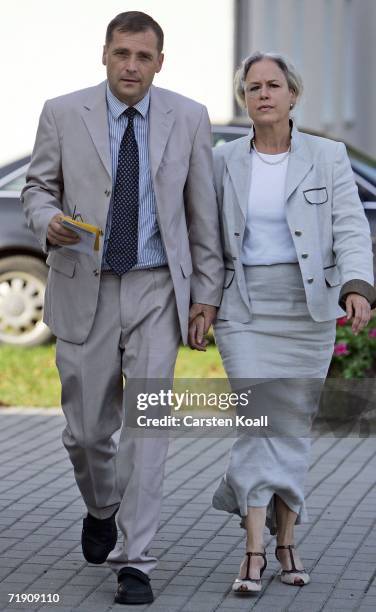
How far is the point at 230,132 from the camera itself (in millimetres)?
11828

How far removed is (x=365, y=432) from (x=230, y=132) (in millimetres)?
3527

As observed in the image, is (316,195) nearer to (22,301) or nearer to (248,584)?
(248,584)

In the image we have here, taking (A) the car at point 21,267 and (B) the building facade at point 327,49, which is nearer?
(A) the car at point 21,267

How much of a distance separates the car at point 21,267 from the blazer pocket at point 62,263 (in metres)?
5.85

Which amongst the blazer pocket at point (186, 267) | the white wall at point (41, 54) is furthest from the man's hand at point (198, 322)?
the white wall at point (41, 54)

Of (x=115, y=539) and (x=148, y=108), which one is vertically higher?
(x=148, y=108)

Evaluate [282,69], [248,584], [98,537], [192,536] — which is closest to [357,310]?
[282,69]

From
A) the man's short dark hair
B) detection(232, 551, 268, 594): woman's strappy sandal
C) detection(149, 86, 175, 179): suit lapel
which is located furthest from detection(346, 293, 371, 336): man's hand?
the man's short dark hair

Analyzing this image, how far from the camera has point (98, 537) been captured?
6.01m

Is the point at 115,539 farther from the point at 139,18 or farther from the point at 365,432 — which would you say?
the point at 365,432

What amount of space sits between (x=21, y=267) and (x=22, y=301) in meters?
0.26

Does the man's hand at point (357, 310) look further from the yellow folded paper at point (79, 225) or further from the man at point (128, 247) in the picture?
the yellow folded paper at point (79, 225)

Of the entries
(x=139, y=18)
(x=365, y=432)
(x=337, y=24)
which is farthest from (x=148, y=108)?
(x=337, y=24)

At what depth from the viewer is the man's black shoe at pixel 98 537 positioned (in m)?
6.00
